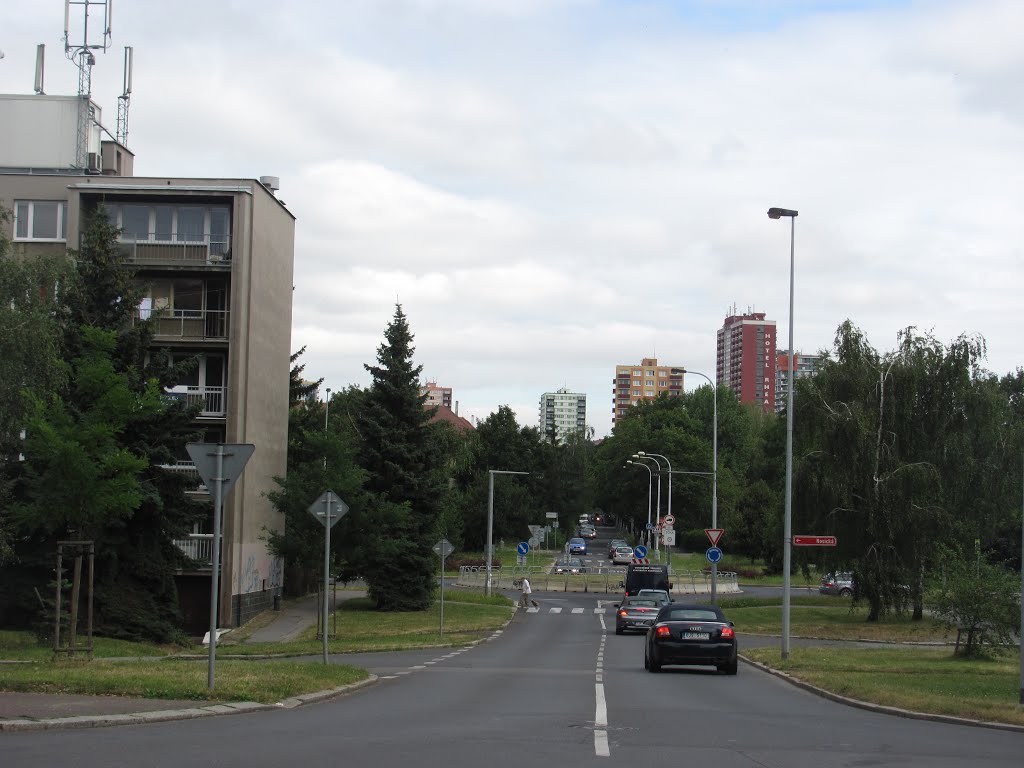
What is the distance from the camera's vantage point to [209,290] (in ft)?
141

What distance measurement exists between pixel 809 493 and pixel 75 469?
93.0ft

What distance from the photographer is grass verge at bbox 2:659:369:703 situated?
14.2 meters

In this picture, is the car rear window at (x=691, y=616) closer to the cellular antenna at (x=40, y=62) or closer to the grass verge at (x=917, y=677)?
the grass verge at (x=917, y=677)

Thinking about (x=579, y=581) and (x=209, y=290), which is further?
(x=579, y=581)

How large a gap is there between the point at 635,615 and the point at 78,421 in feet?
67.5

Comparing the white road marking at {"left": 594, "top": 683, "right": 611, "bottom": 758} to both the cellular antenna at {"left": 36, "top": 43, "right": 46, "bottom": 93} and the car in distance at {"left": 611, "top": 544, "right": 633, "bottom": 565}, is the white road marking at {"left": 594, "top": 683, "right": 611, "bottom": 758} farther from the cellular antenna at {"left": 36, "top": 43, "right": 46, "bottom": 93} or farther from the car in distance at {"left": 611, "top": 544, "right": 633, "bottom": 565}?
the car in distance at {"left": 611, "top": 544, "right": 633, "bottom": 565}

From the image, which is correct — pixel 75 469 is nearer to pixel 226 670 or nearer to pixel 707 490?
pixel 226 670

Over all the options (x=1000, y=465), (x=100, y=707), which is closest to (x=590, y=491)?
(x=1000, y=465)

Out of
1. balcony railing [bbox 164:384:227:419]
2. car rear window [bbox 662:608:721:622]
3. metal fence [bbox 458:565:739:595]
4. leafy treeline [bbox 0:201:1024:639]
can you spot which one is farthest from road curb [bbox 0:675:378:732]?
metal fence [bbox 458:565:739:595]

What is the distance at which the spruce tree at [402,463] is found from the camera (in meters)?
48.2

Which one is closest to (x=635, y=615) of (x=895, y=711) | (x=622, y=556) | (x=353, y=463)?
(x=353, y=463)

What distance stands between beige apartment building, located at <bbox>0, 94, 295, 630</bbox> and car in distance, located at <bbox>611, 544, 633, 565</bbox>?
157ft

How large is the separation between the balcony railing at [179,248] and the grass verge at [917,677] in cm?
2439

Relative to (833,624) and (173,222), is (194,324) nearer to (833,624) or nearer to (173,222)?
(173,222)
